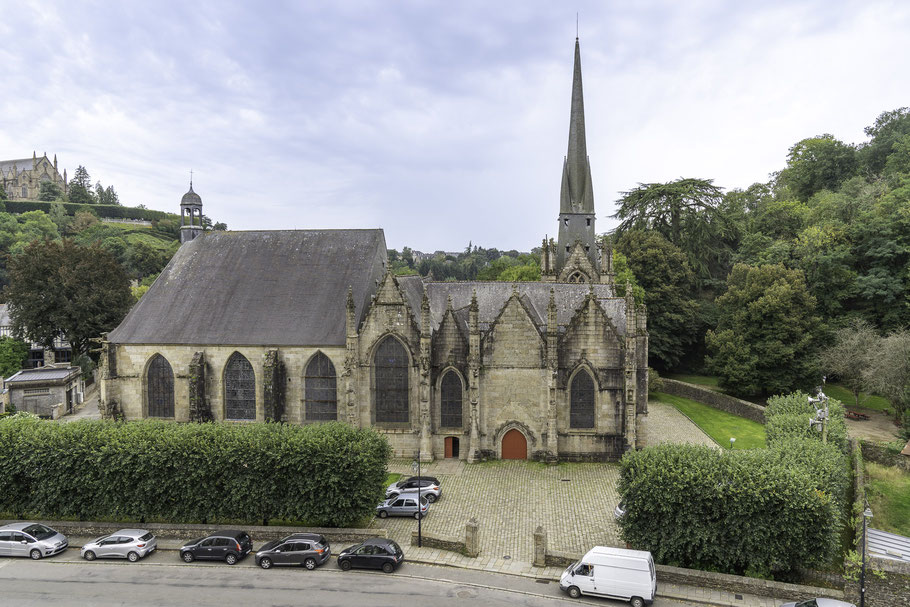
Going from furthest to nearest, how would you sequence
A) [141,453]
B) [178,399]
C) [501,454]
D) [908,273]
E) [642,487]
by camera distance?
[908,273] < [178,399] < [501,454] < [141,453] < [642,487]

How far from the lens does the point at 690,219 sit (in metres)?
60.2

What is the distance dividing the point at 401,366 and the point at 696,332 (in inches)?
1475

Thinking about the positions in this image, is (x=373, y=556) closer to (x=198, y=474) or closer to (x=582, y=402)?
(x=198, y=474)

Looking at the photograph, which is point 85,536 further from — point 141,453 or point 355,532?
point 355,532

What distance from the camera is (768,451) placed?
2238 cm

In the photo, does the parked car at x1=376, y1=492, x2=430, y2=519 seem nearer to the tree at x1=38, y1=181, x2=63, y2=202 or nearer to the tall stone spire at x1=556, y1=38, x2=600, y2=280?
the tall stone spire at x1=556, y1=38, x2=600, y2=280

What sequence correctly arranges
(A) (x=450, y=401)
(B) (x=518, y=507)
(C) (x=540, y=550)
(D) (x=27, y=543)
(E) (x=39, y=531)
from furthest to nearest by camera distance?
1. (A) (x=450, y=401)
2. (B) (x=518, y=507)
3. (E) (x=39, y=531)
4. (D) (x=27, y=543)
5. (C) (x=540, y=550)

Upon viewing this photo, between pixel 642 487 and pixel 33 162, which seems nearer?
pixel 642 487

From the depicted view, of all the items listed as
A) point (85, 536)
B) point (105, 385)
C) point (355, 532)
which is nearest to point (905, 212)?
point (355, 532)

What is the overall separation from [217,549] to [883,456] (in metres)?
37.4

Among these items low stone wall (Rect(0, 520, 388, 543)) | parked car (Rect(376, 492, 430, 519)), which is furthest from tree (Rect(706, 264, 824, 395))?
low stone wall (Rect(0, 520, 388, 543))

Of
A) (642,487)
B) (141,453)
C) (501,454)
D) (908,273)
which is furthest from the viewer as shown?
(908,273)

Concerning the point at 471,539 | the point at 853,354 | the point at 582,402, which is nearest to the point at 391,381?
the point at 582,402

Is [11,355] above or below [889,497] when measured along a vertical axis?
above
